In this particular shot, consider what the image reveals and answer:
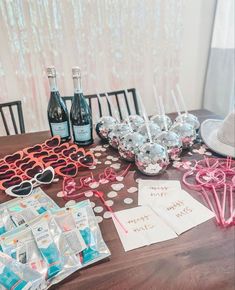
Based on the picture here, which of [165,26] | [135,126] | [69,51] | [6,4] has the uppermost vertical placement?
[6,4]

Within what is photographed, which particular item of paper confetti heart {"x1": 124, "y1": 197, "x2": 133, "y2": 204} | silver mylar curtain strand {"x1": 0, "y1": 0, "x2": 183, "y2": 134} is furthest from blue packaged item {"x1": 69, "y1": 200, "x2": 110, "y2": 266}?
silver mylar curtain strand {"x1": 0, "y1": 0, "x2": 183, "y2": 134}

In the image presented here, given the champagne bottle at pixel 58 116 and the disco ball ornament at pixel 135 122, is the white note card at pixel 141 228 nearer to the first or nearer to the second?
the disco ball ornament at pixel 135 122

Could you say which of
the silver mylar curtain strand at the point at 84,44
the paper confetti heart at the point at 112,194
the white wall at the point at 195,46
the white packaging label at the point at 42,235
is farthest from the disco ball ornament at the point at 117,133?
the white wall at the point at 195,46

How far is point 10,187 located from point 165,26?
1.93m

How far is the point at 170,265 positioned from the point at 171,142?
0.44 meters

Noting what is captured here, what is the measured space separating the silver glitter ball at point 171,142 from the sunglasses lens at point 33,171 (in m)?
0.42

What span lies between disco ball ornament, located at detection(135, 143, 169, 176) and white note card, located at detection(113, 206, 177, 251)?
0.52 feet

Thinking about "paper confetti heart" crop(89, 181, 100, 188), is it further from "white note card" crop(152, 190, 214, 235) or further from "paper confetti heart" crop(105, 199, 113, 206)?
"white note card" crop(152, 190, 214, 235)

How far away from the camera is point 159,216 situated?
0.59 m

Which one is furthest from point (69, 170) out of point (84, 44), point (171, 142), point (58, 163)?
point (84, 44)

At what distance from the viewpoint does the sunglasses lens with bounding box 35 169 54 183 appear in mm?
755

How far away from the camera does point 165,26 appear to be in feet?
6.79

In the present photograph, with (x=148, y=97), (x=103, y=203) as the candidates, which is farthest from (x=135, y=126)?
(x=148, y=97)

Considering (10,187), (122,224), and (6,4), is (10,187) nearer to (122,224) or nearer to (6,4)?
(122,224)
